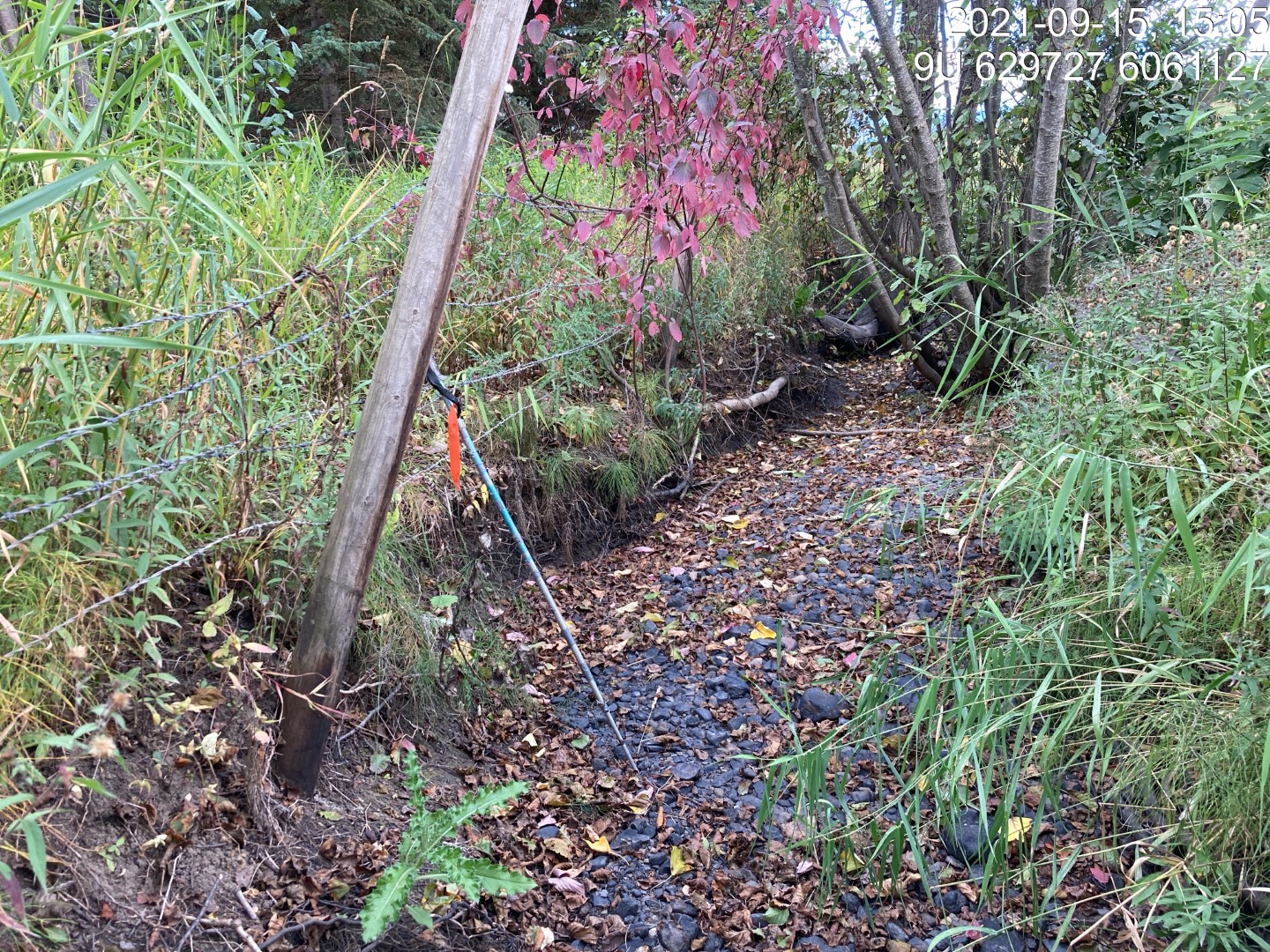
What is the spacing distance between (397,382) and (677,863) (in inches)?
62.6

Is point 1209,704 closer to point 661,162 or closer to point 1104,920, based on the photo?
point 1104,920

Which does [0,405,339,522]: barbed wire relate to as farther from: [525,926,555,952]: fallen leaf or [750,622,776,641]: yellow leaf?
[750,622,776,641]: yellow leaf

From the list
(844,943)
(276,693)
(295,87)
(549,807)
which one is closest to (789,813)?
(844,943)

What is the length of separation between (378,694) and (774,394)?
3.73 m

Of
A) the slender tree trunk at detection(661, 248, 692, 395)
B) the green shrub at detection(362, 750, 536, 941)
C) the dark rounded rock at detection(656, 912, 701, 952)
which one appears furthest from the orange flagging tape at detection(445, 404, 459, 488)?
the slender tree trunk at detection(661, 248, 692, 395)

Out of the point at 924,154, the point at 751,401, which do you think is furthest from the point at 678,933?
the point at 924,154

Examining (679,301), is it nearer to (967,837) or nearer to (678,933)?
(967,837)

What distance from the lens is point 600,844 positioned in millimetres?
2596

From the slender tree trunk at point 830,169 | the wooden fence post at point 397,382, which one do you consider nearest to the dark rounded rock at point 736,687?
the wooden fence post at point 397,382

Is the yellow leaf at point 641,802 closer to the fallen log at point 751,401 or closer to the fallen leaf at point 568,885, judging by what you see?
the fallen leaf at point 568,885

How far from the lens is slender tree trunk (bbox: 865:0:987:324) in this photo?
466 centimetres

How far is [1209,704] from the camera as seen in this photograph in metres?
2.21
